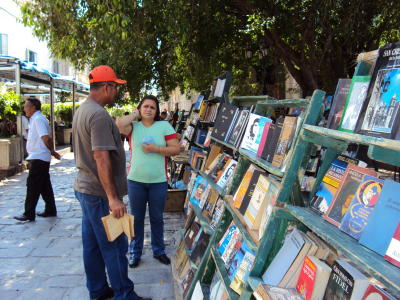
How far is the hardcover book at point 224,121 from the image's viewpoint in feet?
10.3

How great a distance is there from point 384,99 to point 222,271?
1468 mm

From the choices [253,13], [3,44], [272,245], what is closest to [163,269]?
[272,245]

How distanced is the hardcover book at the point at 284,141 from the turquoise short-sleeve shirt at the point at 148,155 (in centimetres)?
161

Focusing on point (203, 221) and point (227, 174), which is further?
point (203, 221)

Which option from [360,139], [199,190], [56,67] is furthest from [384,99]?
[56,67]

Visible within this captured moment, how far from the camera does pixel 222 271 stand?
7.30 ft

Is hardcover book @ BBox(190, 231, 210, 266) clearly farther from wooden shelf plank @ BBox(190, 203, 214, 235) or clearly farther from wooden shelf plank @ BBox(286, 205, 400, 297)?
wooden shelf plank @ BBox(286, 205, 400, 297)

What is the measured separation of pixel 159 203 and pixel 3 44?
17.8 metres

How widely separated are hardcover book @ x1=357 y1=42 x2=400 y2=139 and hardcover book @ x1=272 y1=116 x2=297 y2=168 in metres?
0.59

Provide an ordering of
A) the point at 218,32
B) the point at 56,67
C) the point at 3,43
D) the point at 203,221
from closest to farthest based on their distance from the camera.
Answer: the point at 203,221, the point at 218,32, the point at 3,43, the point at 56,67

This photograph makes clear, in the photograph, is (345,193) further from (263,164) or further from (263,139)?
(263,139)

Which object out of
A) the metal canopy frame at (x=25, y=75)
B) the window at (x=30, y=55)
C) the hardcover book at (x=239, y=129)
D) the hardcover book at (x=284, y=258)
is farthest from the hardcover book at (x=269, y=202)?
the window at (x=30, y=55)

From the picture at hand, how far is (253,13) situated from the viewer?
6.70 metres

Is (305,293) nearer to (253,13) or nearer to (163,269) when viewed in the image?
(163,269)
